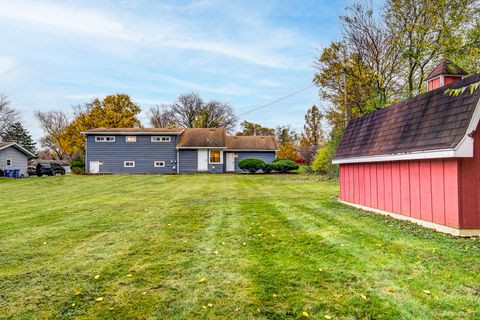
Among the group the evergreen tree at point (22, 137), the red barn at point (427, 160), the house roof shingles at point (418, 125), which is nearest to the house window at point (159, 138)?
the house roof shingles at point (418, 125)

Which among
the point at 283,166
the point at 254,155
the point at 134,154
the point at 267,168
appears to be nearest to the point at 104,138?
the point at 134,154

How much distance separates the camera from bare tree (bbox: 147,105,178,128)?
162ft

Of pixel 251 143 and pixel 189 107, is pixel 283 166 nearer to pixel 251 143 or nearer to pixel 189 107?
pixel 251 143

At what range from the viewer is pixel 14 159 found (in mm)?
28984

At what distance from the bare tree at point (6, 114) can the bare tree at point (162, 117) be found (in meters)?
19.0

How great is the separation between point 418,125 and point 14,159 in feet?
110

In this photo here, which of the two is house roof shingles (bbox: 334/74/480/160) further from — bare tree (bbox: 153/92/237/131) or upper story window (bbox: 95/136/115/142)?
bare tree (bbox: 153/92/237/131)

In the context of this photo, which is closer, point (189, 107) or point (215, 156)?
point (215, 156)

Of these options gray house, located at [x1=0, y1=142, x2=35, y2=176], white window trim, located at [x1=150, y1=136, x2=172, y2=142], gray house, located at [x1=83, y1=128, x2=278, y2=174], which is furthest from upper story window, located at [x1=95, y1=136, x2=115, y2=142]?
gray house, located at [x1=0, y1=142, x2=35, y2=176]

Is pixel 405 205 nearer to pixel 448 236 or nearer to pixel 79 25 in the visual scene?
pixel 448 236

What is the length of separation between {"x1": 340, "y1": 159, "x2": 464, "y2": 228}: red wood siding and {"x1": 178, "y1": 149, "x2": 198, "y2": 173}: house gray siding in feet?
68.4

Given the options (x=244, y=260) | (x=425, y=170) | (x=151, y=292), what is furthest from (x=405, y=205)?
(x=151, y=292)

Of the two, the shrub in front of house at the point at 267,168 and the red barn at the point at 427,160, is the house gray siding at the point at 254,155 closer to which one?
the shrub in front of house at the point at 267,168

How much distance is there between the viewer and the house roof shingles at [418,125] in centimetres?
555
